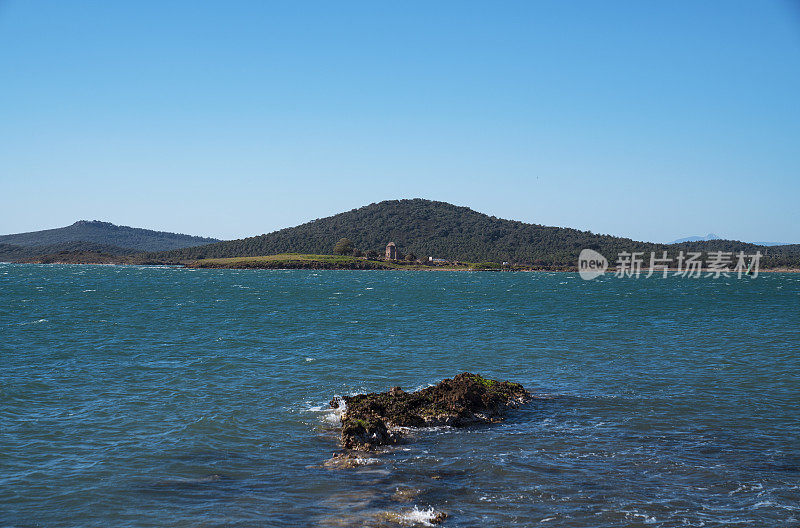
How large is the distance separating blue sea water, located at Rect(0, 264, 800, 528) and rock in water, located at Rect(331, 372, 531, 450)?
0.77 metres

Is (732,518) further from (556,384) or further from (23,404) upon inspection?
(23,404)

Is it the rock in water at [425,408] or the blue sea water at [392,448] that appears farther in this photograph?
the rock in water at [425,408]

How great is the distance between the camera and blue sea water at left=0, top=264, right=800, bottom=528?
1411 cm

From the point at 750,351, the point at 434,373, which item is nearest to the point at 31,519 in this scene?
the point at 434,373

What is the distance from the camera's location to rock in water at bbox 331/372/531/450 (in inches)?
755

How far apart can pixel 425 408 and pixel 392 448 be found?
387cm

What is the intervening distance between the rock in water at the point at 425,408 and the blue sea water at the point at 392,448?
0.77 m

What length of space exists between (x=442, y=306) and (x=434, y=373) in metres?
42.0

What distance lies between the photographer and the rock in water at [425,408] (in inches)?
755

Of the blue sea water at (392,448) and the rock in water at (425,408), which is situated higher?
the rock in water at (425,408)

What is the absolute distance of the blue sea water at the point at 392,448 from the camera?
46.3 feet

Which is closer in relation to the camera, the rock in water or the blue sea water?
the blue sea water

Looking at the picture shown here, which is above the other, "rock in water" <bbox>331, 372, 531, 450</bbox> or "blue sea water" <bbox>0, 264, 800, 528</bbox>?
"rock in water" <bbox>331, 372, 531, 450</bbox>

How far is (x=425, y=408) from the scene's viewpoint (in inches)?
878
